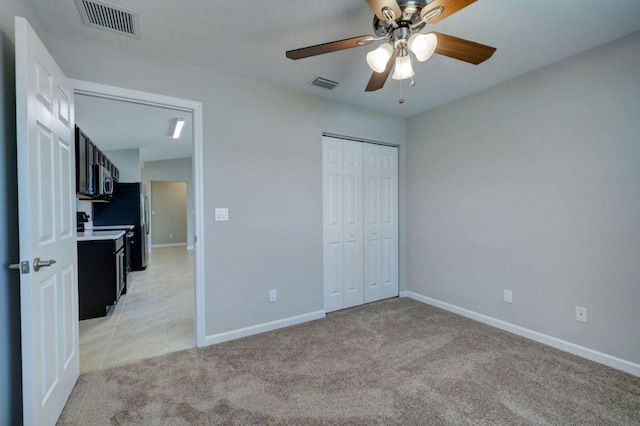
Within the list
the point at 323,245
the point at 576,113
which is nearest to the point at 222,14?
the point at 323,245

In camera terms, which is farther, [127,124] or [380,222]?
[127,124]

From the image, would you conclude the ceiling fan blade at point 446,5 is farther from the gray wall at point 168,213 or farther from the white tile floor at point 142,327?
the gray wall at point 168,213

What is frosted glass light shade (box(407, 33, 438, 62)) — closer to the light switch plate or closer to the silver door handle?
the light switch plate

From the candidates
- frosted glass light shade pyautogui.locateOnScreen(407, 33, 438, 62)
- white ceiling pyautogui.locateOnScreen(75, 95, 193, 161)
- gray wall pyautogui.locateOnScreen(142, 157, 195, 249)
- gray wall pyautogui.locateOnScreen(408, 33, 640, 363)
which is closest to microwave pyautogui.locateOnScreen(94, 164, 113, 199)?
white ceiling pyautogui.locateOnScreen(75, 95, 193, 161)

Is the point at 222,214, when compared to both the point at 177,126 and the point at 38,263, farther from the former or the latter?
the point at 177,126

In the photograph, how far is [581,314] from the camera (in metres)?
2.46

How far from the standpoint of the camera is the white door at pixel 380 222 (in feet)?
12.5

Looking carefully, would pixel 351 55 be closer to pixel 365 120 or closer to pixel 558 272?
pixel 365 120

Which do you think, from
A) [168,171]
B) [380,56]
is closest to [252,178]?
[380,56]

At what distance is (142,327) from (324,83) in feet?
10.5

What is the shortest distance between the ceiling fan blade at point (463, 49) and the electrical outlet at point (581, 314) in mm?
2221

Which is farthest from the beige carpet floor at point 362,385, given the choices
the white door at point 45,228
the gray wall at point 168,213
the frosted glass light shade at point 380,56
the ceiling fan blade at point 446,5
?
the gray wall at point 168,213

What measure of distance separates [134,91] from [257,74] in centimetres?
104

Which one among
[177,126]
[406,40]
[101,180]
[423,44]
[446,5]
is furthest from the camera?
[177,126]
